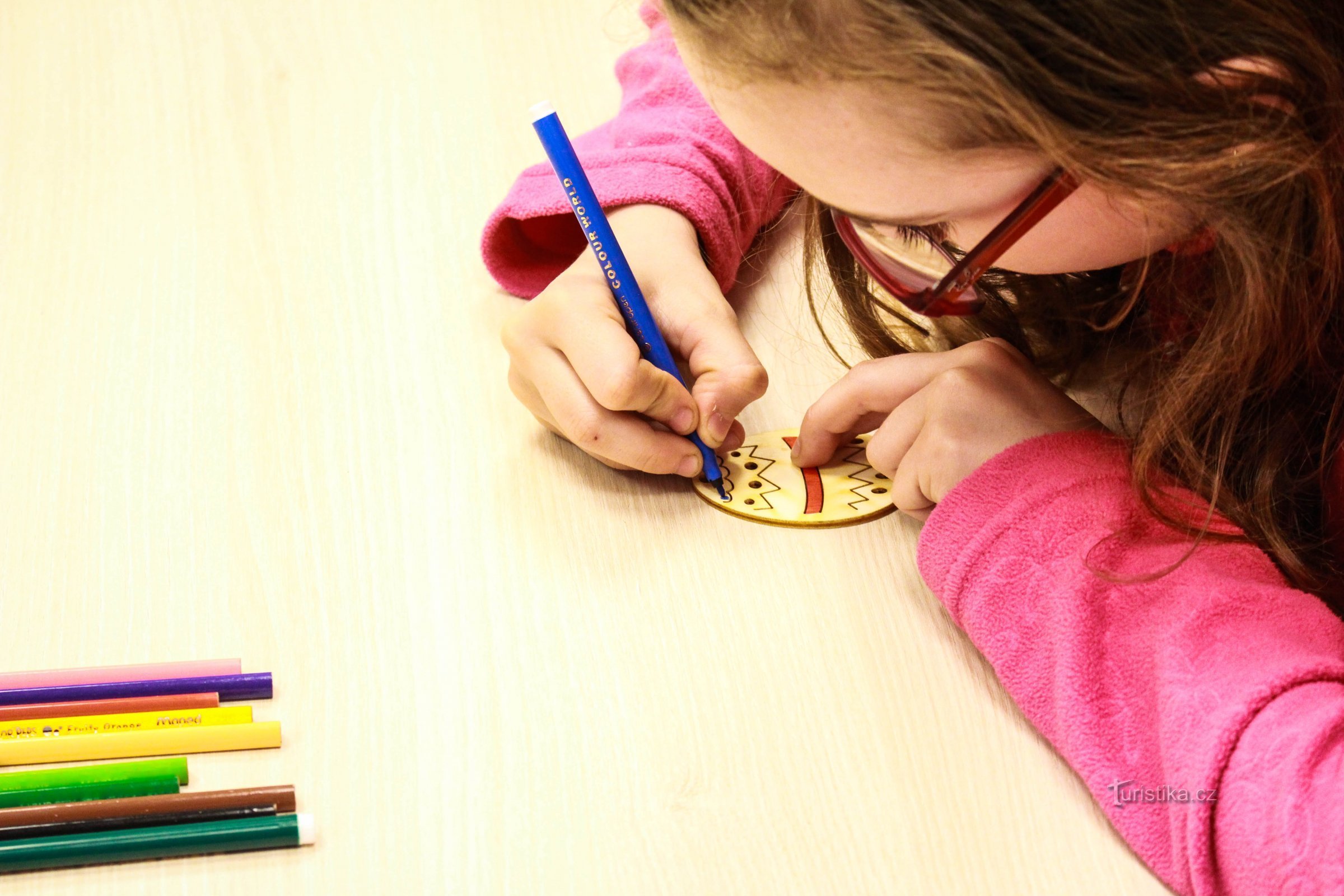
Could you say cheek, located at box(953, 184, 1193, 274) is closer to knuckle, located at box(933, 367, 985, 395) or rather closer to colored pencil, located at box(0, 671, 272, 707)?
knuckle, located at box(933, 367, 985, 395)

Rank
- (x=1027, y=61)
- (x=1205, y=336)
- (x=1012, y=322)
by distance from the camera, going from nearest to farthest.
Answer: (x=1027, y=61) → (x=1205, y=336) → (x=1012, y=322)

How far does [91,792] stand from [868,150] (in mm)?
393

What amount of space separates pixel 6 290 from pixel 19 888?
1.39ft

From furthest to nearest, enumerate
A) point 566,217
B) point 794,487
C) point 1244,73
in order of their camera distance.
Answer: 1. point 566,217
2. point 794,487
3. point 1244,73

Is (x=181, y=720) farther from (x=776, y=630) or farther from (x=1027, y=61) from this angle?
(x=1027, y=61)

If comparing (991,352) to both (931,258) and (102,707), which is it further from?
(102,707)

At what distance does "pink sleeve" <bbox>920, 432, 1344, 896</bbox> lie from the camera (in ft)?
1.63

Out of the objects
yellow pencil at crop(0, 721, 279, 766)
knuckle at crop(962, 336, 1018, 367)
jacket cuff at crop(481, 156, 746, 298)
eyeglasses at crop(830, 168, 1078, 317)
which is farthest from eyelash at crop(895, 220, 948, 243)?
yellow pencil at crop(0, 721, 279, 766)

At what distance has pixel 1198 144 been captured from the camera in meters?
0.49

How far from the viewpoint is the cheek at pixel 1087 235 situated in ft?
1.80

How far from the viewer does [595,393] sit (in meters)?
0.66

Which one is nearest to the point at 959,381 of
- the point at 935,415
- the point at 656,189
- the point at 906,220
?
the point at 935,415

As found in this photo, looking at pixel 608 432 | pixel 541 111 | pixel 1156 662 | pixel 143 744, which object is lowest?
pixel 1156 662

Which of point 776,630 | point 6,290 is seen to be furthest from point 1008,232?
point 6,290
